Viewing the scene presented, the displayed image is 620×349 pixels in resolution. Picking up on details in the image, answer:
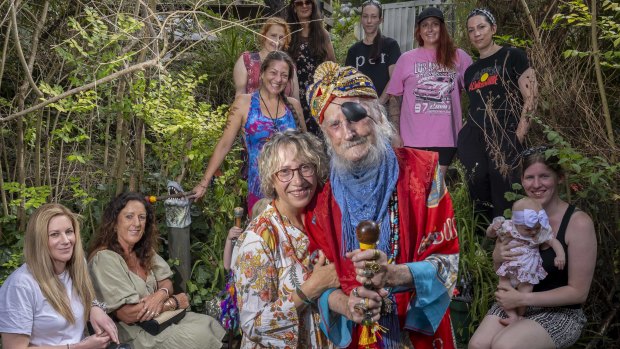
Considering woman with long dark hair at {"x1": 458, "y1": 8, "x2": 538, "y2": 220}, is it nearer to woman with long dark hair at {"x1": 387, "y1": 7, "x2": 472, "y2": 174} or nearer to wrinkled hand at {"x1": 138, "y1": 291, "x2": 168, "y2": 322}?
woman with long dark hair at {"x1": 387, "y1": 7, "x2": 472, "y2": 174}

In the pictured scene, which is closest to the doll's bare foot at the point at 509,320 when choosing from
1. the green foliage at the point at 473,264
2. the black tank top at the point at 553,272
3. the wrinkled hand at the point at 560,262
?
the black tank top at the point at 553,272

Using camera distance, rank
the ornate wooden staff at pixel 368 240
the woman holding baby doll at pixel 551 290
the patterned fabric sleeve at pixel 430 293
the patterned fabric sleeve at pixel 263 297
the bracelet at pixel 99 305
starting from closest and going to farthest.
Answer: the ornate wooden staff at pixel 368 240 < the patterned fabric sleeve at pixel 430 293 < the patterned fabric sleeve at pixel 263 297 < the woman holding baby doll at pixel 551 290 < the bracelet at pixel 99 305

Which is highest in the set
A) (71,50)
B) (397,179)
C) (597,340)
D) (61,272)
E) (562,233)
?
(71,50)

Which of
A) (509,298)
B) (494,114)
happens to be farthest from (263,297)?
(494,114)

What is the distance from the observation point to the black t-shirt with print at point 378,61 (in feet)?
21.2

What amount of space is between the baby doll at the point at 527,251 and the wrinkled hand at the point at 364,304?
1750mm

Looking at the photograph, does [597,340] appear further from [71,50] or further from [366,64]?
[71,50]

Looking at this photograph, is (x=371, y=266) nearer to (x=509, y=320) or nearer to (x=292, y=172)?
(x=292, y=172)

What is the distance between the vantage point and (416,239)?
99.3 inches

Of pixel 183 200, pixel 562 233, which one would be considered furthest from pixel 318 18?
pixel 562 233

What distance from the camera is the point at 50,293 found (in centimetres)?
401

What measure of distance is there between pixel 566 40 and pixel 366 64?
175cm

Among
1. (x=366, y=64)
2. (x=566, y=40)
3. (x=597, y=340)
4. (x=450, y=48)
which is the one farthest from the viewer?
(x=366, y=64)

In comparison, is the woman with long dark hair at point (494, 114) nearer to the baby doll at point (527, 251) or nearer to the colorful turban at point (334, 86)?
the baby doll at point (527, 251)
